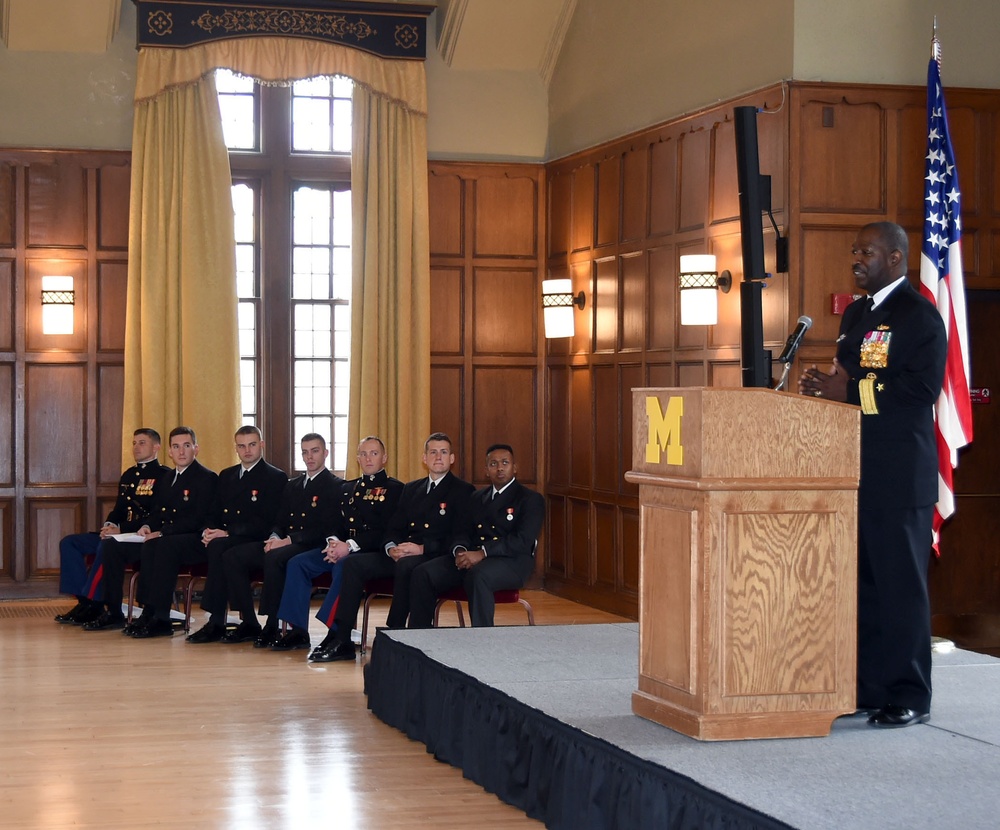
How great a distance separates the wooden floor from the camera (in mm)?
4156

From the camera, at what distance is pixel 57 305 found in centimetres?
899

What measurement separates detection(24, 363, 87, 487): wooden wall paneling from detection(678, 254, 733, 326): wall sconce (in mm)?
4181

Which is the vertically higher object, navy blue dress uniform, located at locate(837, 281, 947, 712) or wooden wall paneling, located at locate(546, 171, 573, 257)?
wooden wall paneling, located at locate(546, 171, 573, 257)

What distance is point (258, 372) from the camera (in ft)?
31.5

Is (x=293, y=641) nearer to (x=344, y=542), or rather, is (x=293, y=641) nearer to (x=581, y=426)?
(x=344, y=542)

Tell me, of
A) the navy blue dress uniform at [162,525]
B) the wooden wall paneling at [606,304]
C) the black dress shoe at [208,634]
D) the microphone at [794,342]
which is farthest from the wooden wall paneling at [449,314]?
the microphone at [794,342]

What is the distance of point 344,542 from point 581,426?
2543 millimetres

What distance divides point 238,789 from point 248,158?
234 inches

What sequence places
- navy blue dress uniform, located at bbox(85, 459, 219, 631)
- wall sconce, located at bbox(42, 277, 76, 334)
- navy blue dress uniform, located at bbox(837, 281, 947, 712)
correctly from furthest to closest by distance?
wall sconce, located at bbox(42, 277, 76, 334)
navy blue dress uniform, located at bbox(85, 459, 219, 631)
navy blue dress uniform, located at bbox(837, 281, 947, 712)

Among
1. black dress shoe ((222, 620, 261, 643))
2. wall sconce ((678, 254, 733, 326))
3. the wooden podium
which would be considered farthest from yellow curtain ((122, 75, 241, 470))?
the wooden podium

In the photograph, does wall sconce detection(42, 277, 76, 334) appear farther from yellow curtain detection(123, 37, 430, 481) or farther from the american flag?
the american flag

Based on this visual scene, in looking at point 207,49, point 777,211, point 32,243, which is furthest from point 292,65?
point 777,211

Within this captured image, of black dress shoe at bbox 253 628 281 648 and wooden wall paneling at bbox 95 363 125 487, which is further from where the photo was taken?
wooden wall paneling at bbox 95 363 125 487

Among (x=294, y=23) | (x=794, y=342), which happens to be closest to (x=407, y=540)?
(x=794, y=342)
